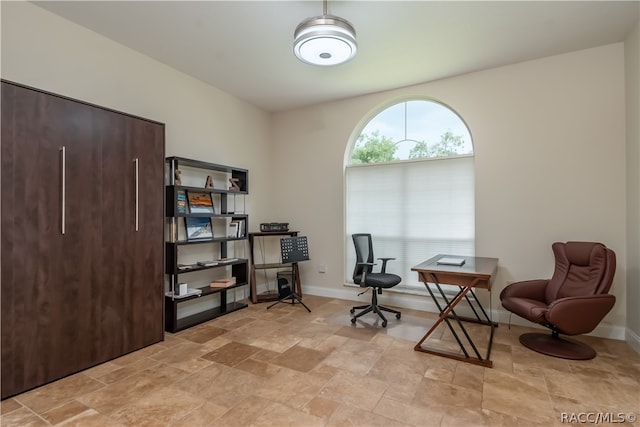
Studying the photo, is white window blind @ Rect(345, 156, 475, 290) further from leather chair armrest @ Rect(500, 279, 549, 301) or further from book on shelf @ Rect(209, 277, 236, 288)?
book on shelf @ Rect(209, 277, 236, 288)

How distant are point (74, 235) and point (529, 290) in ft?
14.3

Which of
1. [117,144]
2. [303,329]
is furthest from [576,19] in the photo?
[117,144]

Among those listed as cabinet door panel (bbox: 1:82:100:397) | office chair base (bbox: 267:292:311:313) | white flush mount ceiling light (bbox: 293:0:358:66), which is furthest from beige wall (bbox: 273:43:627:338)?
cabinet door panel (bbox: 1:82:100:397)

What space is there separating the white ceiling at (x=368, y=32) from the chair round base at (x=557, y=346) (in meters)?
3.01

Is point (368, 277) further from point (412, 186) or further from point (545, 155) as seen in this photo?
point (545, 155)

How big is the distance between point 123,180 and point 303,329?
238 cm

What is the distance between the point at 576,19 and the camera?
9.09 feet

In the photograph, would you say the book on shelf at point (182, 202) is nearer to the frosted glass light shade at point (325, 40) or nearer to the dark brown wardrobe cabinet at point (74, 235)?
the dark brown wardrobe cabinet at point (74, 235)

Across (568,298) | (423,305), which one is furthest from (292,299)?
(568,298)

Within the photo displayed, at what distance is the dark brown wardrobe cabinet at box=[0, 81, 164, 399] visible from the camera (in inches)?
85.3

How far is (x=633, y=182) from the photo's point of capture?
9.74 ft

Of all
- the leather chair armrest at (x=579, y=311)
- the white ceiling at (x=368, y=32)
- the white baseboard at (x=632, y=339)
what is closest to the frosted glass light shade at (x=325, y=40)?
the white ceiling at (x=368, y=32)

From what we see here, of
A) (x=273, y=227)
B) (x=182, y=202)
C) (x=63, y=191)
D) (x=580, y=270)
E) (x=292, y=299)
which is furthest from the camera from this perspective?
(x=273, y=227)

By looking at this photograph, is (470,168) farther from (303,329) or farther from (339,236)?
(303,329)
